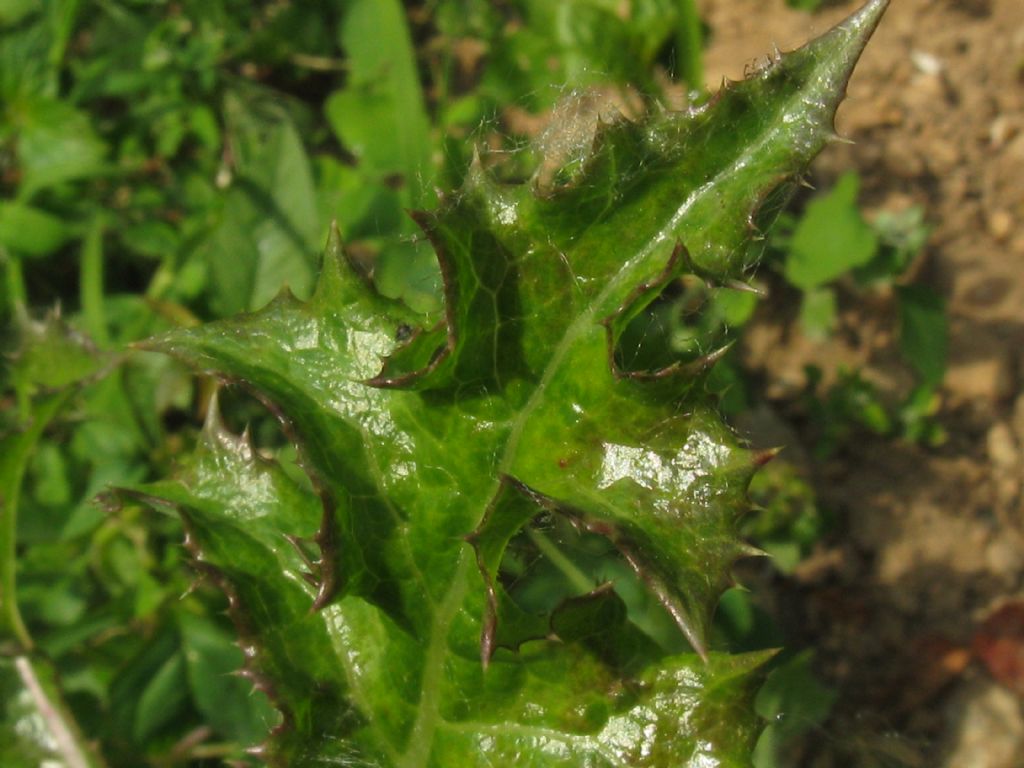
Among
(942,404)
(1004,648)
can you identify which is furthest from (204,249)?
(1004,648)

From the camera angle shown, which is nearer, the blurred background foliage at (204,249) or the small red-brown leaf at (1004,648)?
the blurred background foliage at (204,249)

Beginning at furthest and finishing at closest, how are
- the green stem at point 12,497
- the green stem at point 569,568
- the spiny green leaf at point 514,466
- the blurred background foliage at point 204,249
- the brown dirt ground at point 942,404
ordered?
1. the brown dirt ground at point 942,404
2. the blurred background foliage at point 204,249
3. the green stem at point 12,497
4. the green stem at point 569,568
5. the spiny green leaf at point 514,466

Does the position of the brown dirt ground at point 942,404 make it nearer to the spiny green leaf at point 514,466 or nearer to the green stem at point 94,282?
the spiny green leaf at point 514,466

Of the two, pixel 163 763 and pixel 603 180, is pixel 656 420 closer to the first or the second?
pixel 603 180

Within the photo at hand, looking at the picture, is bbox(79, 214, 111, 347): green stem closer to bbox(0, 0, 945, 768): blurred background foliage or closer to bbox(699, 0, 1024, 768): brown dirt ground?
bbox(0, 0, 945, 768): blurred background foliage

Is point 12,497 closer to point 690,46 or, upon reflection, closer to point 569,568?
point 569,568

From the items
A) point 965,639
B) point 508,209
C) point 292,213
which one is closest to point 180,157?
point 292,213

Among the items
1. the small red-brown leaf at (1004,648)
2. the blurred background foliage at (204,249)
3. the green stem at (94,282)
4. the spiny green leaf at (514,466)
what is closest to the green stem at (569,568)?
the spiny green leaf at (514,466)
